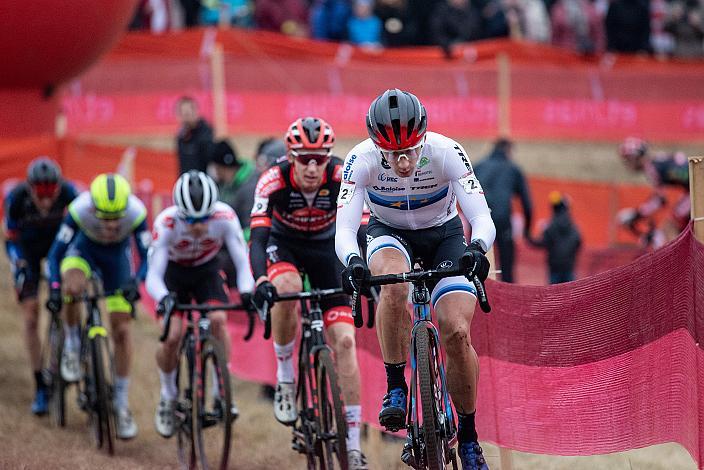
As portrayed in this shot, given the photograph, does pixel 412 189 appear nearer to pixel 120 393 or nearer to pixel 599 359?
pixel 599 359

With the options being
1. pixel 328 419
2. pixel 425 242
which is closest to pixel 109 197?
pixel 328 419

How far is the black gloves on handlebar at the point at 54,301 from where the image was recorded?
9812 mm

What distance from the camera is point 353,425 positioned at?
7.17 metres

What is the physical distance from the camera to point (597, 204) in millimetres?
16562

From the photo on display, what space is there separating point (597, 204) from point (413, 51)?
4.36 metres

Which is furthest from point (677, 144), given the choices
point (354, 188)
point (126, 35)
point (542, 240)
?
point (354, 188)

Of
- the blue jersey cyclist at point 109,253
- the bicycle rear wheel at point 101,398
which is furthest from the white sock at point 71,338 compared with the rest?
the bicycle rear wheel at point 101,398

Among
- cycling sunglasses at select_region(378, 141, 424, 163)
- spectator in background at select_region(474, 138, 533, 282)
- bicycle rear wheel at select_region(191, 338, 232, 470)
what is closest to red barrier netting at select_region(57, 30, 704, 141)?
spectator in background at select_region(474, 138, 533, 282)

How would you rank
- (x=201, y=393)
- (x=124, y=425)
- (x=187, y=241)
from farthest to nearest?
(x=124, y=425) → (x=187, y=241) → (x=201, y=393)

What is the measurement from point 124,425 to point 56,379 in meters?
1.01

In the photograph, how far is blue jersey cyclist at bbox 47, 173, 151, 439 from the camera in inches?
373

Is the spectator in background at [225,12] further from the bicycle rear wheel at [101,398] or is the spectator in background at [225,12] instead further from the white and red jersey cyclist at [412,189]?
the white and red jersey cyclist at [412,189]

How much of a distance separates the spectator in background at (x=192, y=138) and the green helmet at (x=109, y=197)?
3.40 m

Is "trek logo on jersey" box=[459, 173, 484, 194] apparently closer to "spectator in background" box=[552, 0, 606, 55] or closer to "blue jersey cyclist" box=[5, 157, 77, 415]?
"blue jersey cyclist" box=[5, 157, 77, 415]
